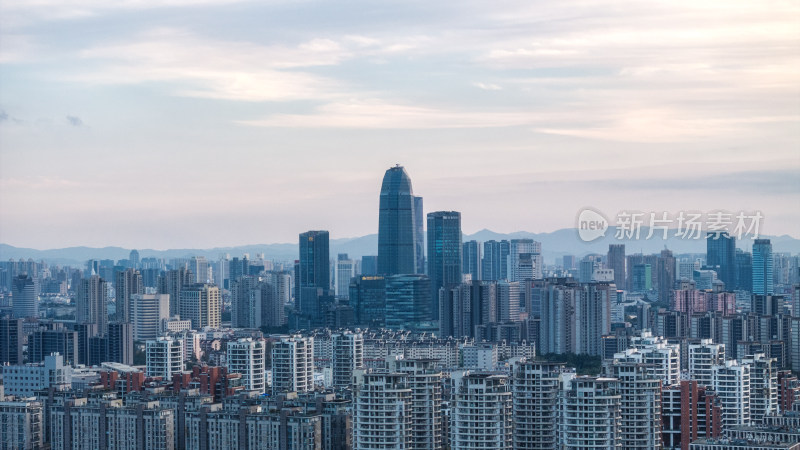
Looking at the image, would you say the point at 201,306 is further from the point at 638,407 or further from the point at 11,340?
the point at 638,407

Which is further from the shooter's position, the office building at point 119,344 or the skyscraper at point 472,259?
the skyscraper at point 472,259

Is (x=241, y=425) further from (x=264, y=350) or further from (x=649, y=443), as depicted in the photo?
(x=264, y=350)

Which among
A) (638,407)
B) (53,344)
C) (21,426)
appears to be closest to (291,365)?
(21,426)

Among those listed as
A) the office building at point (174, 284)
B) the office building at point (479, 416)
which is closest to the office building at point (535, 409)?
the office building at point (479, 416)

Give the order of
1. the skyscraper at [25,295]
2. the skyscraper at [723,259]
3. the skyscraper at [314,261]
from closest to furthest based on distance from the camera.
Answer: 1. the skyscraper at [723,259]
2. the skyscraper at [25,295]
3. the skyscraper at [314,261]

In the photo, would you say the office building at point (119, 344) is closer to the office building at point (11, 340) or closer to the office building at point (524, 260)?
the office building at point (11, 340)

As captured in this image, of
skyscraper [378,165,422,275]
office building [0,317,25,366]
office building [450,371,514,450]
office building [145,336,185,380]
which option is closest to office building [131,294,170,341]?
office building [0,317,25,366]

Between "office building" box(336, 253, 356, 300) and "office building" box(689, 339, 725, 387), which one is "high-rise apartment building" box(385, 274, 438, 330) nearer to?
"office building" box(336, 253, 356, 300)
